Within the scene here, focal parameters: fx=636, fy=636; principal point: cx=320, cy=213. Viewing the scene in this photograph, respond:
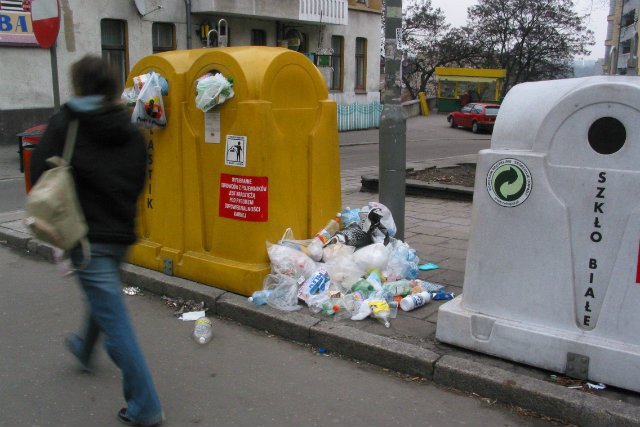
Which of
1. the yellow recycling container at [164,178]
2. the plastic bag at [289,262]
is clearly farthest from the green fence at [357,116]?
the plastic bag at [289,262]

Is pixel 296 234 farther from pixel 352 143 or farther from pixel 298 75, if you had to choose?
pixel 352 143

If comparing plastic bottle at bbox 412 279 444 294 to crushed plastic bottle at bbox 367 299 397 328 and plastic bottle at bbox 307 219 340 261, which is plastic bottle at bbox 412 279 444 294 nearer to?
crushed plastic bottle at bbox 367 299 397 328

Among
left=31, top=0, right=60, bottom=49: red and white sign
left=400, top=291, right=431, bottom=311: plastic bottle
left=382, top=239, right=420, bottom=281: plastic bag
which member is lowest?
left=400, top=291, right=431, bottom=311: plastic bottle

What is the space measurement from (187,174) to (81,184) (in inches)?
86.9

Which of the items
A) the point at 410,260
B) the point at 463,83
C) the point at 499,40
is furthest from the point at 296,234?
the point at 499,40

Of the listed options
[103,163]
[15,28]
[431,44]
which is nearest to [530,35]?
[431,44]

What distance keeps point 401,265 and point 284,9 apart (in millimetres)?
19401

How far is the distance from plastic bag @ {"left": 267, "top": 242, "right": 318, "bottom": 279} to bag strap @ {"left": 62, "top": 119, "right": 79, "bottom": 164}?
212cm

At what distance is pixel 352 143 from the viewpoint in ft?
70.6

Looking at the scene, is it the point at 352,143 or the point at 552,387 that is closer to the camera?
the point at 552,387

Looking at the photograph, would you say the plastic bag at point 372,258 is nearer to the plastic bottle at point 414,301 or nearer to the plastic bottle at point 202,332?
the plastic bottle at point 414,301

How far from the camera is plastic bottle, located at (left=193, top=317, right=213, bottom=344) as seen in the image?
436 centimetres

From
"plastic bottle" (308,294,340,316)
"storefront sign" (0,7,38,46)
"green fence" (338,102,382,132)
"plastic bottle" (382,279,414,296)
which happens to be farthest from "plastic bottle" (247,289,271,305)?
"green fence" (338,102,382,132)

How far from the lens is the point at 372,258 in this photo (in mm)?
5051
